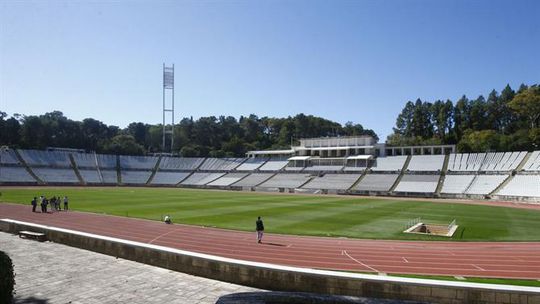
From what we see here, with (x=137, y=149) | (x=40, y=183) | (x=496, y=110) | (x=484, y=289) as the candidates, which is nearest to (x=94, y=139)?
(x=137, y=149)

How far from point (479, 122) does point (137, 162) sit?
86.5m

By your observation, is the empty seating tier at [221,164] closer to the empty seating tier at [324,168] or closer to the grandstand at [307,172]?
the grandstand at [307,172]

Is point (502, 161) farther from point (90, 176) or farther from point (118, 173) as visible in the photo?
point (90, 176)

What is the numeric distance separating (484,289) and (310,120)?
128 metres

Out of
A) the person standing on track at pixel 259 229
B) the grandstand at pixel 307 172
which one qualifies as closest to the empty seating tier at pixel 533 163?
the grandstand at pixel 307 172

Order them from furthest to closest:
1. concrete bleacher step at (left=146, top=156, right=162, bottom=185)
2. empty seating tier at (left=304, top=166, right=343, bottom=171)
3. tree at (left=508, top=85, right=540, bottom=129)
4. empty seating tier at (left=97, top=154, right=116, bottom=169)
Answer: empty seating tier at (left=97, top=154, right=116, bottom=169) → concrete bleacher step at (left=146, top=156, right=162, bottom=185) → tree at (left=508, top=85, right=540, bottom=129) → empty seating tier at (left=304, top=166, right=343, bottom=171)

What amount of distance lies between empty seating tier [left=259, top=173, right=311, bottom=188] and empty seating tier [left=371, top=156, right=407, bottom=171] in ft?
45.8

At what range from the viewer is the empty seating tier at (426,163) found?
7256 centimetres

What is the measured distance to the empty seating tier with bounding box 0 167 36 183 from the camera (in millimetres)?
72744

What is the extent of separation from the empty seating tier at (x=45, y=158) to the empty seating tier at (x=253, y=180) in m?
39.0

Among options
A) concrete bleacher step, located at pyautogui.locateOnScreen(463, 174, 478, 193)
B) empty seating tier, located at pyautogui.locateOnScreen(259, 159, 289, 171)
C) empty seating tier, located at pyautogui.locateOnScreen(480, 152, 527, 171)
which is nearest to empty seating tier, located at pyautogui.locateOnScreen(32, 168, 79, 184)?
empty seating tier, located at pyautogui.locateOnScreen(259, 159, 289, 171)

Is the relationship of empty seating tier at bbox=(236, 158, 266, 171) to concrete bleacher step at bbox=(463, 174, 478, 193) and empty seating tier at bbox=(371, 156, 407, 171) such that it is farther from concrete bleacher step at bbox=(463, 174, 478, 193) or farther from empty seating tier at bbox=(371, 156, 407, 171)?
concrete bleacher step at bbox=(463, 174, 478, 193)

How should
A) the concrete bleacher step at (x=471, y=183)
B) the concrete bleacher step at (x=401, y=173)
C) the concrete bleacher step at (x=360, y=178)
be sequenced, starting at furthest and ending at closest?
1. the concrete bleacher step at (x=360, y=178)
2. the concrete bleacher step at (x=401, y=173)
3. the concrete bleacher step at (x=471, y=183)

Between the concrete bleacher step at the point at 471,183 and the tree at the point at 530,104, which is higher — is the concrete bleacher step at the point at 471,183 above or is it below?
below
